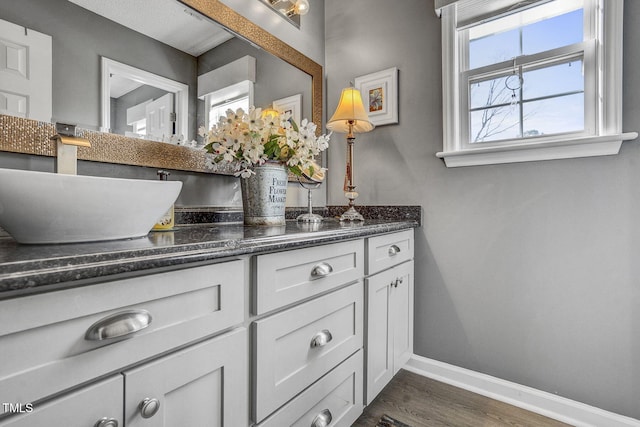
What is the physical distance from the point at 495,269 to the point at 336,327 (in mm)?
971

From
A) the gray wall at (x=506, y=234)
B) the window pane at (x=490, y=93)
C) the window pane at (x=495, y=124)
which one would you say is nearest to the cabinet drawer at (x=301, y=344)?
the gray wall at (x=506, y=234)

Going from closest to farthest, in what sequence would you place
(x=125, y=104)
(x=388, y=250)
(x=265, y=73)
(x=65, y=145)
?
(x=65, y=145), (x=125, y=104), (x=388, y=250), (x=265, y=73)

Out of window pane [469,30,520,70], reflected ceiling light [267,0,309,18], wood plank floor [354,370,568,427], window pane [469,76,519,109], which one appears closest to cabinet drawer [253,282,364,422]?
wood plank floor [354,370,568,427]

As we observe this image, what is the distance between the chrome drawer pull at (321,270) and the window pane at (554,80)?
52.5 inches

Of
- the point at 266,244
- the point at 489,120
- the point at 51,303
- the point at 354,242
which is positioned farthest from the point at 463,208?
the point at 51,303

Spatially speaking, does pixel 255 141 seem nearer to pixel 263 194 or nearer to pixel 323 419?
pixel 263 194

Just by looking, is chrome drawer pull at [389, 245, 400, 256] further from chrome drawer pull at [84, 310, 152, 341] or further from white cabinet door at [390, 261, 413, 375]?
chrome drawer pull at [84, 310, 152, 341]

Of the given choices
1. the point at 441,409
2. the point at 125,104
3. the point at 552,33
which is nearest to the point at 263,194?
the point at 125,104

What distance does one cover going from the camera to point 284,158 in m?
1.32

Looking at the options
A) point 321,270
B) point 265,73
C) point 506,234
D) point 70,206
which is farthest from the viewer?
point 265,73

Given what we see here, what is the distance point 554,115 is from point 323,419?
1619 mm

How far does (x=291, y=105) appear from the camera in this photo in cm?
189

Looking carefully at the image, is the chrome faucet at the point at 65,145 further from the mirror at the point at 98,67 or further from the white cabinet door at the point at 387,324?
the white cabinet door at the point at 387,324

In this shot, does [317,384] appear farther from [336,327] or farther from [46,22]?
[46,22]
